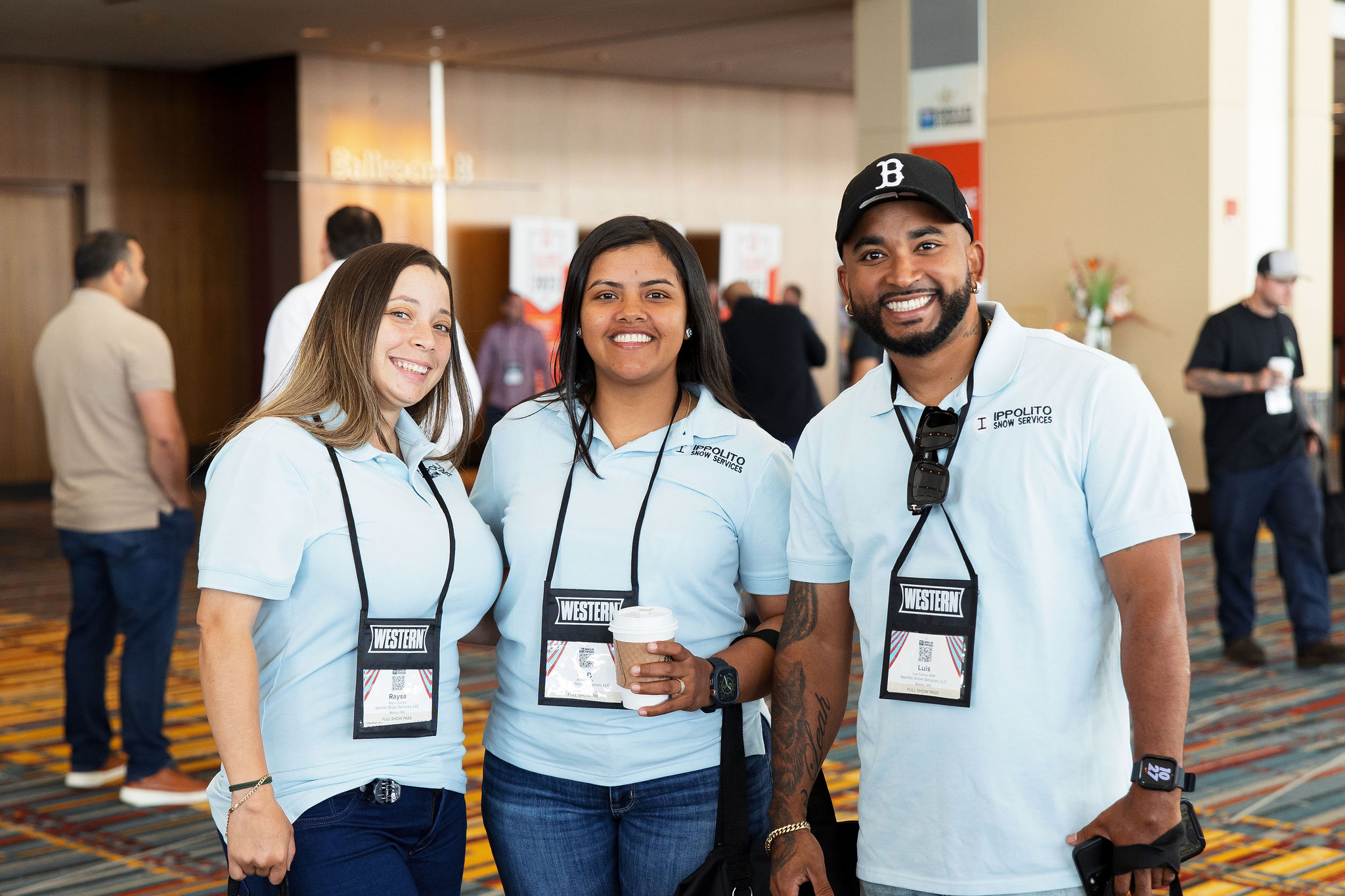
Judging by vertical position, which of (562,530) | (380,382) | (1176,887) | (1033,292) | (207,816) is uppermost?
(1033,292)

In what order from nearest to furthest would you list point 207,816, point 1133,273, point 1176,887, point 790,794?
point 1176,887, point 790,794, point 207,816, point 1133,273

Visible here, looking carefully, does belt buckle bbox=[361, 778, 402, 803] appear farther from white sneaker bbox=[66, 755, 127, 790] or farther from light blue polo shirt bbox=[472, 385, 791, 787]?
white sneaker bbox=[66, 755, 127, 790]

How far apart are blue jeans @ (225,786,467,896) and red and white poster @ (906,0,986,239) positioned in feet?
28.8

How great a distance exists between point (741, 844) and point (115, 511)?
3.13m

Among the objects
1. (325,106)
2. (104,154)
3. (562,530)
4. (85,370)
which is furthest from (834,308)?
(562,530)

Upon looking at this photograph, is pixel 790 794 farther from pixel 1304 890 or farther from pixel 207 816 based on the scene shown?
pixel 207 816

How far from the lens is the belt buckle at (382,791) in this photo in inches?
74.0

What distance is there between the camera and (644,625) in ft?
5.97

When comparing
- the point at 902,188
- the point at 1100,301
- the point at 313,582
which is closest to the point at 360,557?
the point at 313,582

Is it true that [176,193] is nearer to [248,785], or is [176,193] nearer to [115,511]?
[115,511]

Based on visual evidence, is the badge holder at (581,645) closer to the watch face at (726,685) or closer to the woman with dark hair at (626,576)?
the woman with dark hair at (626,576)

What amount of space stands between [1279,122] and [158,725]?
27.9 ft

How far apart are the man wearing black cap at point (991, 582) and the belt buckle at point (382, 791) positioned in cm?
54

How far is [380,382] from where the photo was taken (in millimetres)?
2041
